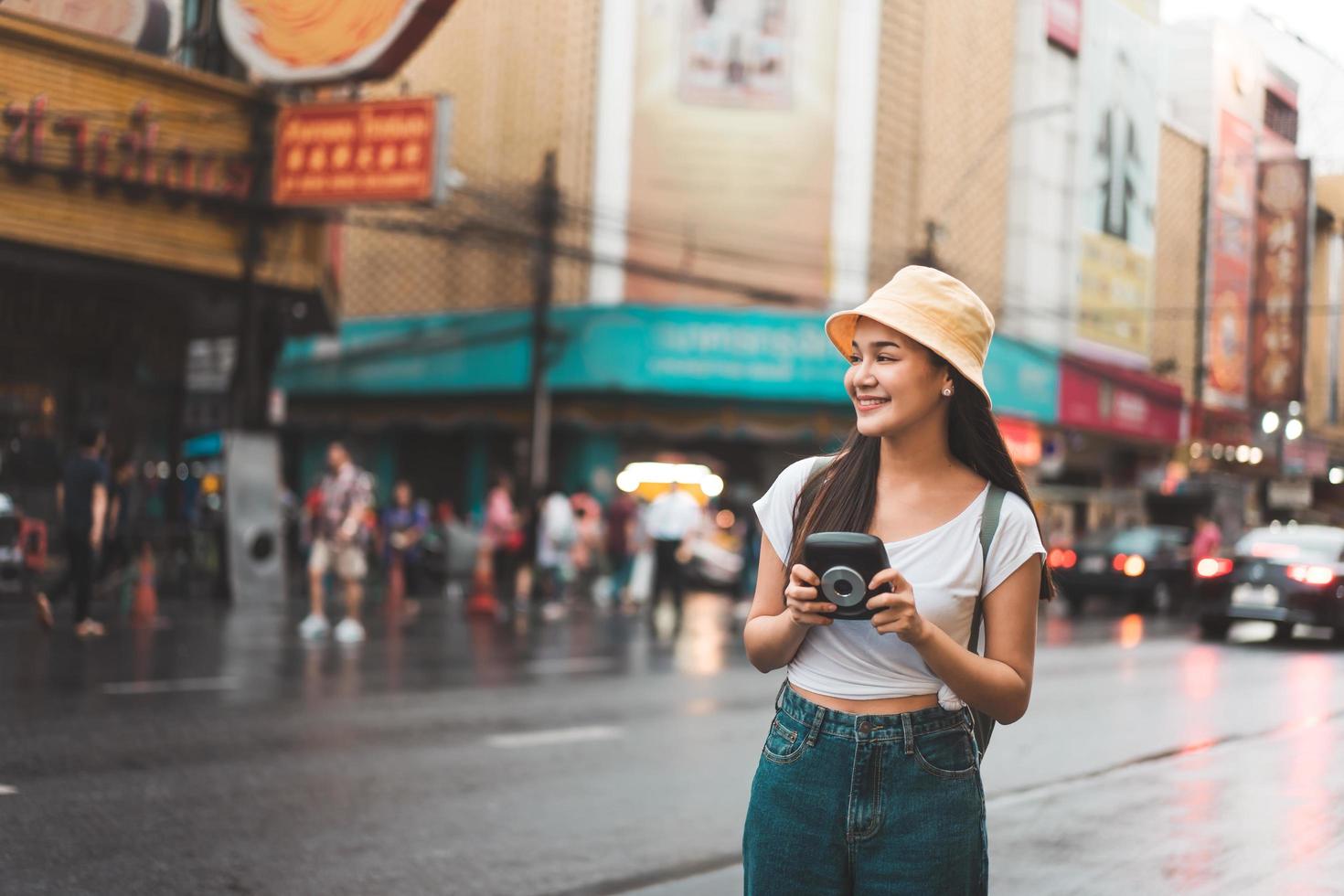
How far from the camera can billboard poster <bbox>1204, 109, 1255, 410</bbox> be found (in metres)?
10.2

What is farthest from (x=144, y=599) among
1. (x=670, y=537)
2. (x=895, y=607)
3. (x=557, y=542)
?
(x=895, y=607)

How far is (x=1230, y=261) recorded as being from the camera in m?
19.5

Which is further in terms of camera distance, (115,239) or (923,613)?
(115,239)

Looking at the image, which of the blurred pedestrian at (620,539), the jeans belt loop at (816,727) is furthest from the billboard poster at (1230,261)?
the blurred pedestrian at (620,539)

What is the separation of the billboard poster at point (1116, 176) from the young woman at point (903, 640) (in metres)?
11.4

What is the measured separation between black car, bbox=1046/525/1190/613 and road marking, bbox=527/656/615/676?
14.4 meters

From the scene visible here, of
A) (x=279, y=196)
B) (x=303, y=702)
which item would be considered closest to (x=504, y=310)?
(x=279, y=196)

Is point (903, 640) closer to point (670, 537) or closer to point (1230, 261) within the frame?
point (670, 537)

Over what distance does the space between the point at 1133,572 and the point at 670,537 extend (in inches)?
444

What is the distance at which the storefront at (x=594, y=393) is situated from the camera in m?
28.0

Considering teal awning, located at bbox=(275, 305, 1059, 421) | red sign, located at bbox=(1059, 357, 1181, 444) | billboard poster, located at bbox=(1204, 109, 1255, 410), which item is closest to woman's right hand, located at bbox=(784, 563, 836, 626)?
billboard poster, located at bbox=(1204, 109, 1255, 410)

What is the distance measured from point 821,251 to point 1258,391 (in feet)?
30.0

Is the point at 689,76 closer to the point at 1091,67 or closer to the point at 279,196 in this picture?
the point at 1091,67

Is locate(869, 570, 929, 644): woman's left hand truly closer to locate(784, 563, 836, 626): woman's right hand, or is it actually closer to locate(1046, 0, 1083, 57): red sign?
locate(784, 563, 836, 626): woman's right hand
